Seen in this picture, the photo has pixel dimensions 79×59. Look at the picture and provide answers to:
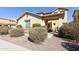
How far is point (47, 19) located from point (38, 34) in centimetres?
107

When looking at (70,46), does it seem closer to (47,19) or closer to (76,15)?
(76,15)

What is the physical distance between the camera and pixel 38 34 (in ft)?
23.5

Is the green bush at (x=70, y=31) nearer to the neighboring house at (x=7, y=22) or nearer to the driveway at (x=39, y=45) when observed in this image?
the driveway at (x=39, y=45)

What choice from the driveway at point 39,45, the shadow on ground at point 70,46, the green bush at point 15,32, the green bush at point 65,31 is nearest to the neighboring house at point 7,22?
the green bush at point 15,32

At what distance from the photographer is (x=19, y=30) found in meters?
6.69

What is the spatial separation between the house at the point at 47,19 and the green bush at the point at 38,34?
34 cm

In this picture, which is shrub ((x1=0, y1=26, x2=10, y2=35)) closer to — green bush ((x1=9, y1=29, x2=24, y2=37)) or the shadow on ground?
green bush ((x1=9, y1=29, x2=24, y2=37))

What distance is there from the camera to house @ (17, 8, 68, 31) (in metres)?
6.21

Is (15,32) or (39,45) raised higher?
(15,32)

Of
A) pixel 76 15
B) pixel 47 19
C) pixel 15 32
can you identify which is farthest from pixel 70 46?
pixel 15 32

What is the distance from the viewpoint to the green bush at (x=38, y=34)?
6828 mm
